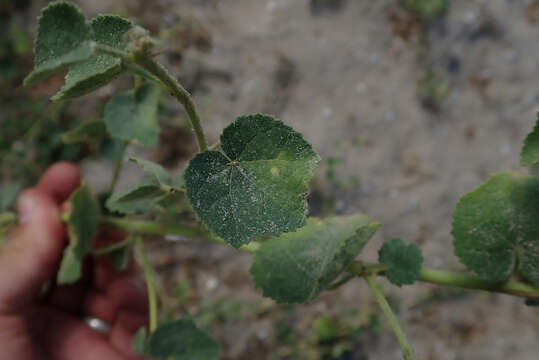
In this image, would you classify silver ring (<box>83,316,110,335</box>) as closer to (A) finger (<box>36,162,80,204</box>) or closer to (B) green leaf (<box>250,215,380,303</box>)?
(A) finger (<box>36,162,80,204</box>)

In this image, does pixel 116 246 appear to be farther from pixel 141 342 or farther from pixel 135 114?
pixel 135 114

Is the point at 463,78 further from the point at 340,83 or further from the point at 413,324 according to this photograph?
the point at 413,324

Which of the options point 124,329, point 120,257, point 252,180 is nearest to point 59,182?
point 120,257

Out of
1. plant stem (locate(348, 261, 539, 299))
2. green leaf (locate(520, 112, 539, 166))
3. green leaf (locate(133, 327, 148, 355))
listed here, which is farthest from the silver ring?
green leaf (locate(520, 112, 539, 166))

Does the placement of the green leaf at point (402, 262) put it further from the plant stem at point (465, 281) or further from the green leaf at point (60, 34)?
the green leaf at point (60, 34)

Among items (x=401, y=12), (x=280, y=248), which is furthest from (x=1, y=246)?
(x=401, y=12)
